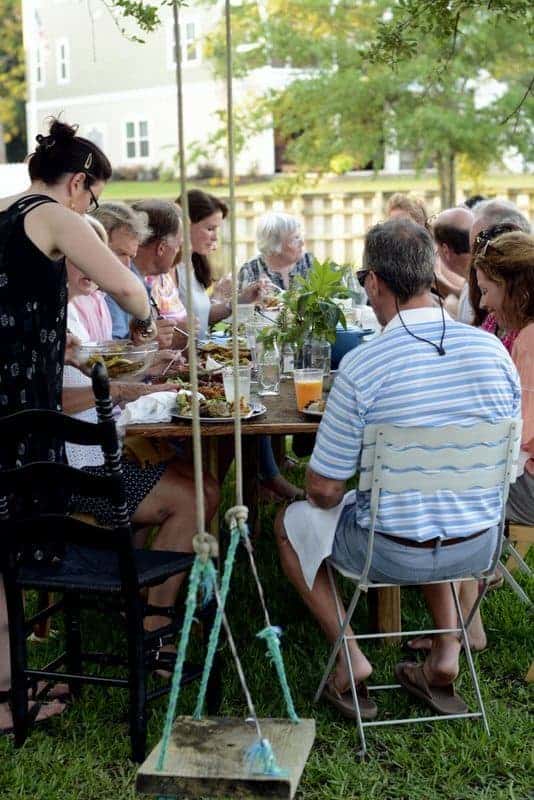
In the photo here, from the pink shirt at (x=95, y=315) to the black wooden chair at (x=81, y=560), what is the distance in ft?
3.61

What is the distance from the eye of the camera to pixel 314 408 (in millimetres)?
3367

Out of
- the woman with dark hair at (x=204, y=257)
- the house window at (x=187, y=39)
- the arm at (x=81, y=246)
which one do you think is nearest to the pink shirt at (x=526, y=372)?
the arm at (x=81, y=246)

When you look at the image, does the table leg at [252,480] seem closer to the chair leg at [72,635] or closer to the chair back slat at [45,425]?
the chair leg at [72,635]

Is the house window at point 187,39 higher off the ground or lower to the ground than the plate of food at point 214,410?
higher

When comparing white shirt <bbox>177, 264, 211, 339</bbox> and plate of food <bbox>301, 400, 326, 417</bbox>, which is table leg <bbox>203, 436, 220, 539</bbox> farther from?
white shirt <bbox>177, 264, 211, 339</bbox>

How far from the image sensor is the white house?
1928 centimetres

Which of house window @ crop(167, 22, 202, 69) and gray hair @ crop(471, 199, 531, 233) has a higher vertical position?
house window @ crop(167, 22, 202, 69)

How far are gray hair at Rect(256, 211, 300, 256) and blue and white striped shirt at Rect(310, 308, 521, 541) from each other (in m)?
3.33

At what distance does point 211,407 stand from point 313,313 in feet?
2.29

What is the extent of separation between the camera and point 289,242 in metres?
6.10

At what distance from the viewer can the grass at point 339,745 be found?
277 centimetres

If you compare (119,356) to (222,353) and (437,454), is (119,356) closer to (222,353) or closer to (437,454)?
(222,353)

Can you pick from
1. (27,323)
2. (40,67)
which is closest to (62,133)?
(27,323)

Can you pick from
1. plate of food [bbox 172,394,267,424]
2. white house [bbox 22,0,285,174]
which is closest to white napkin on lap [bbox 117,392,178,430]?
plate of food [bbox 172,394,267,424]
